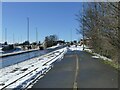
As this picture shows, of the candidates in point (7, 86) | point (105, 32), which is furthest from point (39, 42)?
point (7, 86)

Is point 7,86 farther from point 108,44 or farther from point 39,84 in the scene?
point 108,44

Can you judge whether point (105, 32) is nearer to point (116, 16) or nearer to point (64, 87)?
point (116, 16)

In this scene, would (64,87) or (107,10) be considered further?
(107,10)

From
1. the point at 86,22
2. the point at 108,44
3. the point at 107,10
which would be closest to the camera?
the point at 107,10

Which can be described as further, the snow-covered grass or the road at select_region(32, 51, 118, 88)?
the snow-covered grass

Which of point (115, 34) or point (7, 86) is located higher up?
point (115, 34)

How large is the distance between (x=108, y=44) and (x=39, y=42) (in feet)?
311

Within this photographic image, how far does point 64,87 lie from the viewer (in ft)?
44.4

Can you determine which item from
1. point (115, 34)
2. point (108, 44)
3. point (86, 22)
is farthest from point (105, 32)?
point (86, 22)

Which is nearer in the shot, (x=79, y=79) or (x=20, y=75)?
(x=79, y=79)

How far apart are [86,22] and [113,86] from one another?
31.7 meters

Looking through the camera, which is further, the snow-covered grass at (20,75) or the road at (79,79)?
the snow-covered grass at (20,75)

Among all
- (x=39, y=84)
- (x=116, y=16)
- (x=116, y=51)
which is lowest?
(x=39, y=84)

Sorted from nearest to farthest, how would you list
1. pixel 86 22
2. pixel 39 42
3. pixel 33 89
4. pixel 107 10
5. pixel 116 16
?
1. pixel 33 89
2. pixel 116 16
3. pixel 107 10
4. pixel 86 22
5. pixel 39 42
